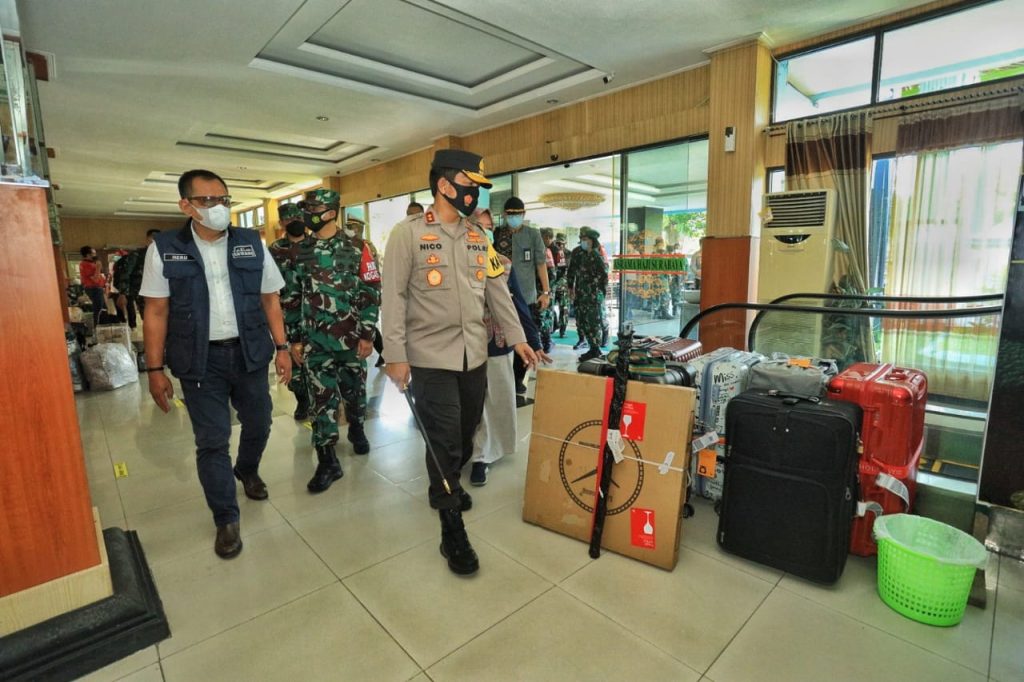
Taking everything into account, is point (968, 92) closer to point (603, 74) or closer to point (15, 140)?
point (603, 74)

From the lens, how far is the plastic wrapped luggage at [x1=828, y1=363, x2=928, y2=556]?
195 centimetres

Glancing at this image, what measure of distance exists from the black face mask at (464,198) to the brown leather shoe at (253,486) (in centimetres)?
182

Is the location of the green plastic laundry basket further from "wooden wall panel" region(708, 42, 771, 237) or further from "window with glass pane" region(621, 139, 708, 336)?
"window with glass pane" region(621, 139, 708, 336)

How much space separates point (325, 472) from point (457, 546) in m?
1.14

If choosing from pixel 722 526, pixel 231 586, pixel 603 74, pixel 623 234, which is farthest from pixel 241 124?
pixel 722 526

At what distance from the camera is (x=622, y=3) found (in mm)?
3838

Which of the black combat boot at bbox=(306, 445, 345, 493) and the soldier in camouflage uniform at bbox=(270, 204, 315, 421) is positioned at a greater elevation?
the soldier in camouflage uniform at bbox=(270, 204, 315, 421)

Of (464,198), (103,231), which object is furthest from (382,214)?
(103,231)

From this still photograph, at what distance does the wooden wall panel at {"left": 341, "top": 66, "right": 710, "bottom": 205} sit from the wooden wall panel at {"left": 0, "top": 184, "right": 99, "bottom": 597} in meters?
5.25

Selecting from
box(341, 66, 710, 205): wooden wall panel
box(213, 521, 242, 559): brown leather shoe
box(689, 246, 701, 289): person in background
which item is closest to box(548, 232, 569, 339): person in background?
box(341, 66, 710, 205): wooden wall panel

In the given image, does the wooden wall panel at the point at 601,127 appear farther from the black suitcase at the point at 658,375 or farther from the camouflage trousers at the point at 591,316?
the black suitcase at the point at 658,375

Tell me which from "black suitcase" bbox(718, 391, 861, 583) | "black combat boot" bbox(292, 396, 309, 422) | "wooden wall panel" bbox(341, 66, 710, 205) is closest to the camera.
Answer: "black suitcase" bbox(718, 391, 861, 583)

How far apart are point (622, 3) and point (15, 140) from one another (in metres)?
3.81

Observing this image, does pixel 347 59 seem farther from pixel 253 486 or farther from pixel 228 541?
pixel 228 541
